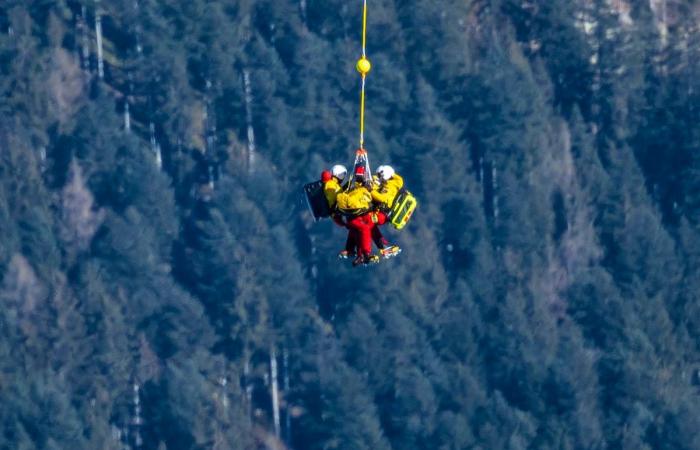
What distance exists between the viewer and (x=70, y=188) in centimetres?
11812

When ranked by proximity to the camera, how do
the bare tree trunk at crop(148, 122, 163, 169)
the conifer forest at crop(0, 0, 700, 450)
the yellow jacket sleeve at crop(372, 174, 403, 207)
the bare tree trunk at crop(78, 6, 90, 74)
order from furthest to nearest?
the bare tree trunk at crop(78, 6, 90, 74) → the bare tree trunk at crop(148, 122, 163, 169) → the conifer forest at crop(0, 0, 700, 450) → the yellow jacket sleeve at crop(372, 174, 403, 207)

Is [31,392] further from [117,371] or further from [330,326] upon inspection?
[330,326]

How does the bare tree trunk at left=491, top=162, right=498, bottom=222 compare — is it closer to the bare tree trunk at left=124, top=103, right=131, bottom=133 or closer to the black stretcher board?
the bare tree trunk at left=124, top=103, right=131, bottom=133

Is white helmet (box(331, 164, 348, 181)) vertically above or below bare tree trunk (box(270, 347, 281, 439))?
below

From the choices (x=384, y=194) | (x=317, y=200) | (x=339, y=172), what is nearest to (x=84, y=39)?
(x=317, y=200)

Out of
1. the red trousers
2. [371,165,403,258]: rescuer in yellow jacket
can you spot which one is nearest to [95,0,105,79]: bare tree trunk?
the red trousers

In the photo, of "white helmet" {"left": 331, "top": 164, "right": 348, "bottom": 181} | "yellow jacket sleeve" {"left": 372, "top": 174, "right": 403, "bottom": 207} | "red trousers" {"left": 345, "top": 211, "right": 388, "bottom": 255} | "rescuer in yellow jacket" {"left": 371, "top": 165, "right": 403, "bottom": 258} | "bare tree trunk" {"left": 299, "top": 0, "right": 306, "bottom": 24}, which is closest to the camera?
"white helmet" {"left": 331, "top": 164, "right": 348, "bottom": 181}

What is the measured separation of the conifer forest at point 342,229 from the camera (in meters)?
111

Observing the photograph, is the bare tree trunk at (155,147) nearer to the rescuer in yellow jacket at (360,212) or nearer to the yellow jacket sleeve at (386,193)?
the rescuer in yellow jacket at (360,212)

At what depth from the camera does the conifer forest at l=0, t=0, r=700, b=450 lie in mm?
111312

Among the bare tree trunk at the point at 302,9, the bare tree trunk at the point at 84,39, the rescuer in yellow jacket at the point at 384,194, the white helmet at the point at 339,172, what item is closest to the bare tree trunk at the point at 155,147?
the bare tree trunk at the point at 84,39

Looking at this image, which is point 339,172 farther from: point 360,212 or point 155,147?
point 155,147

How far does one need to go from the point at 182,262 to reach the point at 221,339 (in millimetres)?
4783

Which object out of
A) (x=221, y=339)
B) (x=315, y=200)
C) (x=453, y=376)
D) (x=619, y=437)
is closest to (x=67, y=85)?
(x=221, y=339)
